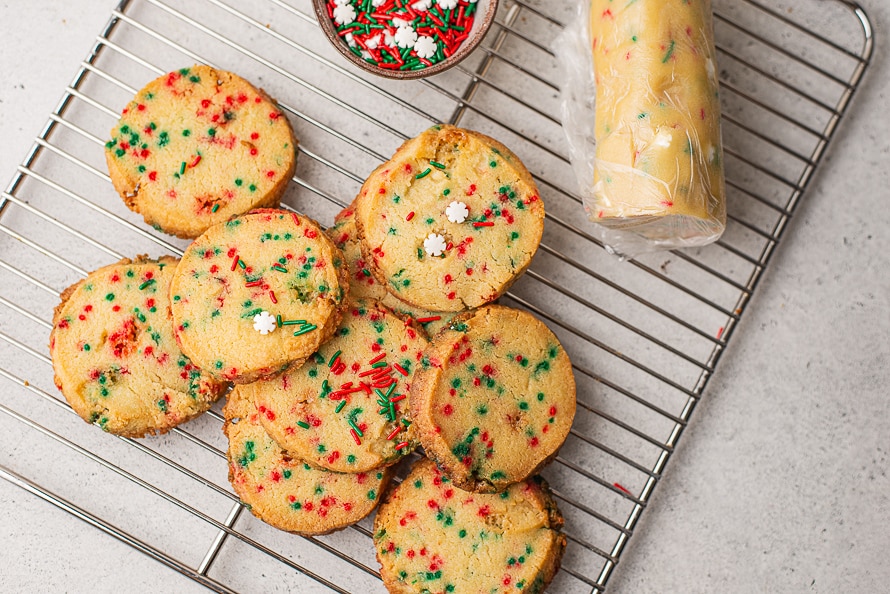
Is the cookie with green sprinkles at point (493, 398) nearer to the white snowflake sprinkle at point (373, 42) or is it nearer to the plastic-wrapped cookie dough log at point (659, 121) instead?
the plastic-wrapped cookie dough log at point (659, 121)

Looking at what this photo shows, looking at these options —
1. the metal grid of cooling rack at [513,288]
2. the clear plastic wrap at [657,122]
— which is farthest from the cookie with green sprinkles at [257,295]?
the clear plastic wrap at [657,122]

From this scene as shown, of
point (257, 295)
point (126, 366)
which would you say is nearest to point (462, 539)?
point (257, 295)

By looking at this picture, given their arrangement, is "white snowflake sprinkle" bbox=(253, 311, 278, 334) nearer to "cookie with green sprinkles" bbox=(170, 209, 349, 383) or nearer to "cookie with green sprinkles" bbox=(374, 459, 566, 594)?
"cookie with green sprinkles" bbox=(170, 209, 349, 383)

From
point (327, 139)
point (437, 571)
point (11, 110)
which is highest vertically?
point (327, 139)

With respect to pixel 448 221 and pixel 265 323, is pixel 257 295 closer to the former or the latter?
pixel 265 323

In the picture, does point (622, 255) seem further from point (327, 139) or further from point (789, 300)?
point (327, 139)

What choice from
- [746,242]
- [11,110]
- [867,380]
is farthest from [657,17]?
[11,110]

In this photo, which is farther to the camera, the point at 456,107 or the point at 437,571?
the point at 456,107

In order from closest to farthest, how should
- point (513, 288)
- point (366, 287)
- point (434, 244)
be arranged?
1. point (434, 244)
2. point (366, 287)
3. point (513, 288)
